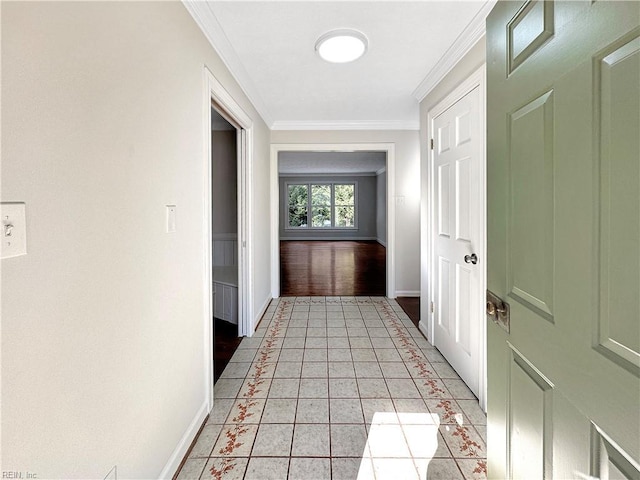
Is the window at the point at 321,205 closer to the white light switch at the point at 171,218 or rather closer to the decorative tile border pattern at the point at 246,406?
the decorative tile border pattern at the point at 246,406

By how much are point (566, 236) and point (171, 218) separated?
1417 mm

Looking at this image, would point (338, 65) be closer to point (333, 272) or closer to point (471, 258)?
point (471, 258)

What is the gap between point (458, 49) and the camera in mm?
2166

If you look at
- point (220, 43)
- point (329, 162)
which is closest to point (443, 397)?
point (220, 43)

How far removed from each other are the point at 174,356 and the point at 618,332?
1.55m

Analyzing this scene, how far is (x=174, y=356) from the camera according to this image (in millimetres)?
1464

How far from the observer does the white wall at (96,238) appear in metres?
0.72

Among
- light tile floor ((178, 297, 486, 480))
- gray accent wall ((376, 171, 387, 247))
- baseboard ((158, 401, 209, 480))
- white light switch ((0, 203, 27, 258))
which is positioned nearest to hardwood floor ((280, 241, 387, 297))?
gray accent wall ((376, 171, 387, 247))

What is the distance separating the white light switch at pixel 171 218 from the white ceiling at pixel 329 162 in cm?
608

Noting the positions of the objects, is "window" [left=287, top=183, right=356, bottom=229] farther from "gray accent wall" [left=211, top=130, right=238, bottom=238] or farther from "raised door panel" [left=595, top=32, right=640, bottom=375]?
"raised door panel" [left=595, top=32, right=640, bottom=375]

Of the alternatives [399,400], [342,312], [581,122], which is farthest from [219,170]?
[581,122]

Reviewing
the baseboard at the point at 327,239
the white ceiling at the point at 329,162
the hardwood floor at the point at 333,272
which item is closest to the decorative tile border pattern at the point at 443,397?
the hardwood floor at the point at 333,272

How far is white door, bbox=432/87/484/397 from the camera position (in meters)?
2.03

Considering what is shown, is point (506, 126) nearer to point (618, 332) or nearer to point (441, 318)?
point (618, 332)
